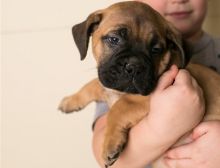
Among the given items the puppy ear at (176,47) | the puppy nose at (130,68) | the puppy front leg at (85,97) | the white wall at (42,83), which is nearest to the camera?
the puppy nose at (130,68)

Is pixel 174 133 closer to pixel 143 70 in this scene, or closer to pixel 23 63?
pixel 143 70

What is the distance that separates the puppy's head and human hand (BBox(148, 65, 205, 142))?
0.05m

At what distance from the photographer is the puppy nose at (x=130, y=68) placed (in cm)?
115

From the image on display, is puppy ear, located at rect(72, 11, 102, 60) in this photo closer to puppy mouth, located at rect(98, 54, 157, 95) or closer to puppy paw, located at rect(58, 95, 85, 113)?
puppy mouth, located at rect(98, 54, 157, 95)

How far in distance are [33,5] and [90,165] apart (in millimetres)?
861

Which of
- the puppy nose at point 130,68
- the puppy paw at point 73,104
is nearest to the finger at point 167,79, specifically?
the puppy nose at point 130,68

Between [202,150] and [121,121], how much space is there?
0.26 meters

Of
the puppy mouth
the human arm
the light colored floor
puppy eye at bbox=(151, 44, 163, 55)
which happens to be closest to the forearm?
the human arm

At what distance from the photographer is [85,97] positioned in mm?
1507

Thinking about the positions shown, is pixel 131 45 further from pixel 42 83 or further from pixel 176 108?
pixel 42 83

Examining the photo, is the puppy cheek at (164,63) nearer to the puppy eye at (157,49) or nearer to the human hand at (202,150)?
the puppy eye at (157,49)

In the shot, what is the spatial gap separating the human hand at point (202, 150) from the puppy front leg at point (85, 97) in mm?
401

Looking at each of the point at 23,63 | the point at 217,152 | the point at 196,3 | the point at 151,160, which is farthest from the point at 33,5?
the point at 217,152

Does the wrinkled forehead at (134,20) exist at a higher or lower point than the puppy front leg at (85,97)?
higher
